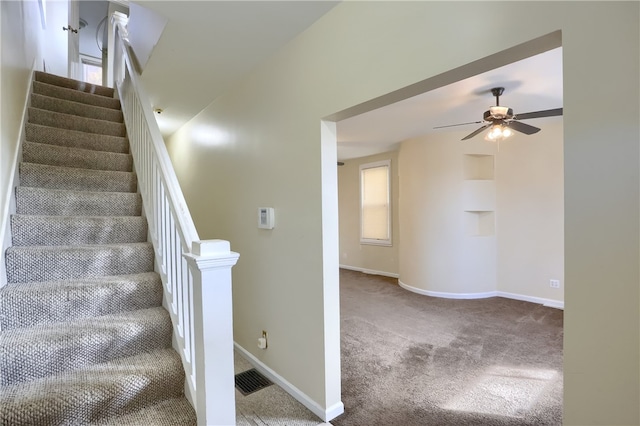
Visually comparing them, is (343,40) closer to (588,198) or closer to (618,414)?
(588,198)

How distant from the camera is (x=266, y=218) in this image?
2338 mm

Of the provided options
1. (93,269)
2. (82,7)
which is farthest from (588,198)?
(82,7)

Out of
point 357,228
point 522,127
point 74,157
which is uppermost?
point 522,127

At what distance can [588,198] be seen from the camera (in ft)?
2.94

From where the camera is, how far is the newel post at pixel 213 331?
1.18 meters

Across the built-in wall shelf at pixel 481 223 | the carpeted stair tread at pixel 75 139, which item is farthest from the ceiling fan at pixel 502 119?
the carpeted stair tread at pixel 75 139

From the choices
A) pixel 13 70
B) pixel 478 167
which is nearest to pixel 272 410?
pixel 13 70

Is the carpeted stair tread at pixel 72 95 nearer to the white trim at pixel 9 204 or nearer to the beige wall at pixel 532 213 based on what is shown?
the white trim at pixel 9 204

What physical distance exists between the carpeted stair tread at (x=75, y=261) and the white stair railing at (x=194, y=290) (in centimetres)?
14

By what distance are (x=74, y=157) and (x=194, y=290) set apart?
196cm

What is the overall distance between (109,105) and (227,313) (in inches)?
122

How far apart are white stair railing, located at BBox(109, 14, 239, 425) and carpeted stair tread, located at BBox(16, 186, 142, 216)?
0.25m

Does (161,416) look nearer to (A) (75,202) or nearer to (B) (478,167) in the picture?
(A) (75,202)

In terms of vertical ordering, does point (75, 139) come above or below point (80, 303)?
above
